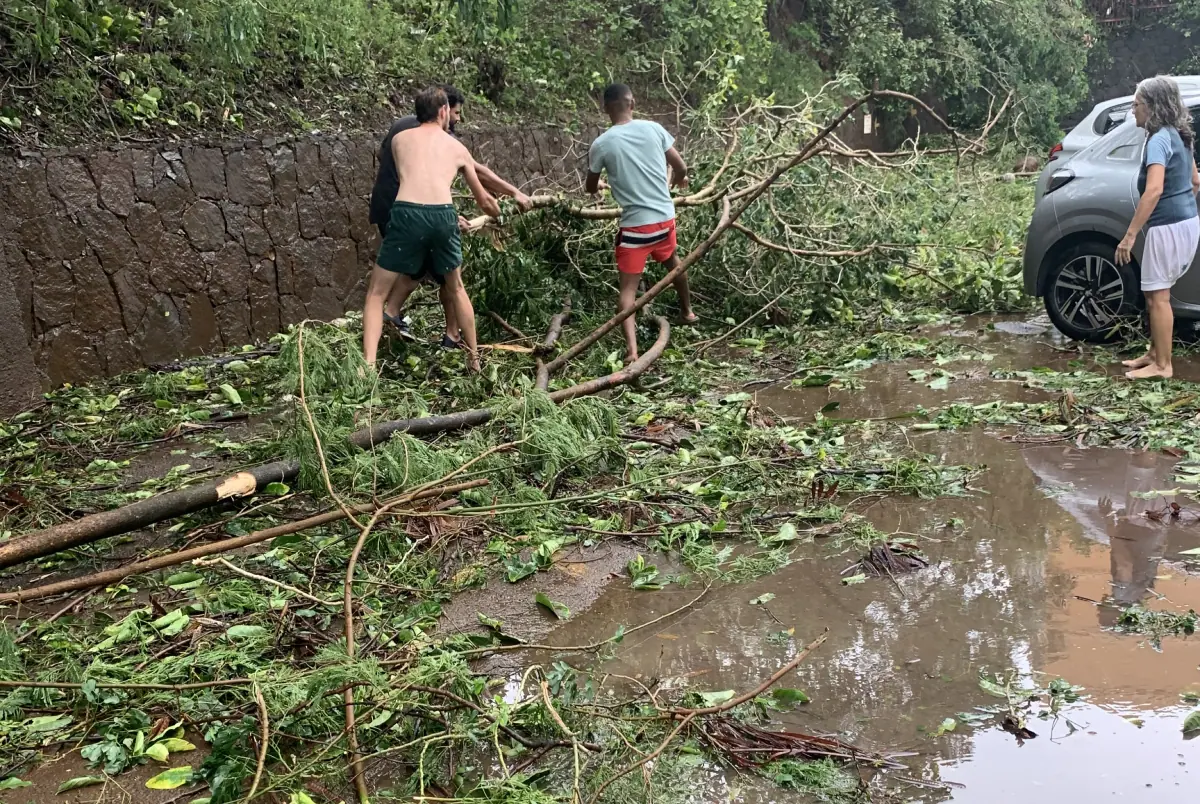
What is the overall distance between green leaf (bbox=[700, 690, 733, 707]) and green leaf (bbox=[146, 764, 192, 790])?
1.60 meters

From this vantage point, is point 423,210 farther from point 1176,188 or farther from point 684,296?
point 1176,188

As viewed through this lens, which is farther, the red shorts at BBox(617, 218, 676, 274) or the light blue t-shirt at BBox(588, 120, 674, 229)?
the red shorts at BBox(617, 218, 676, 274)

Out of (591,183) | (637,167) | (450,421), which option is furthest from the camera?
(591,183)

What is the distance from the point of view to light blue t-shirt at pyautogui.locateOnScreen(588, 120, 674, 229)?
7.38 meters

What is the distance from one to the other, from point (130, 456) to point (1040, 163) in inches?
714

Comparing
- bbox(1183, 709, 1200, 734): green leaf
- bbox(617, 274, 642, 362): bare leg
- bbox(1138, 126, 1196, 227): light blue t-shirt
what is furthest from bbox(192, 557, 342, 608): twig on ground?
bbox(1138, 126, 1196, 227): light blue t-shirt

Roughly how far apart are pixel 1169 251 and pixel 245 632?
588 cm

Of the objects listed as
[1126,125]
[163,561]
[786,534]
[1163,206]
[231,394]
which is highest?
[1126,125]

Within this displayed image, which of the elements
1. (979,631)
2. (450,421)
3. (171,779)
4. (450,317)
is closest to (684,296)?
(450,317)

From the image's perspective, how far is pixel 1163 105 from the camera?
6281 millimetres

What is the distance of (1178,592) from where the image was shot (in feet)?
12.6

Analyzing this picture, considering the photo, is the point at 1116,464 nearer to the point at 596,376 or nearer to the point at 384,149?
the point at 596,376

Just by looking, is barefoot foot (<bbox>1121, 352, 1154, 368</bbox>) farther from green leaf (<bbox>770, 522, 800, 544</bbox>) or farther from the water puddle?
green leaf (<bbox>770, 522, 800, 544</bbox>)

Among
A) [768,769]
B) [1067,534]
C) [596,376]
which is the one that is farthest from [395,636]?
[596,376]
